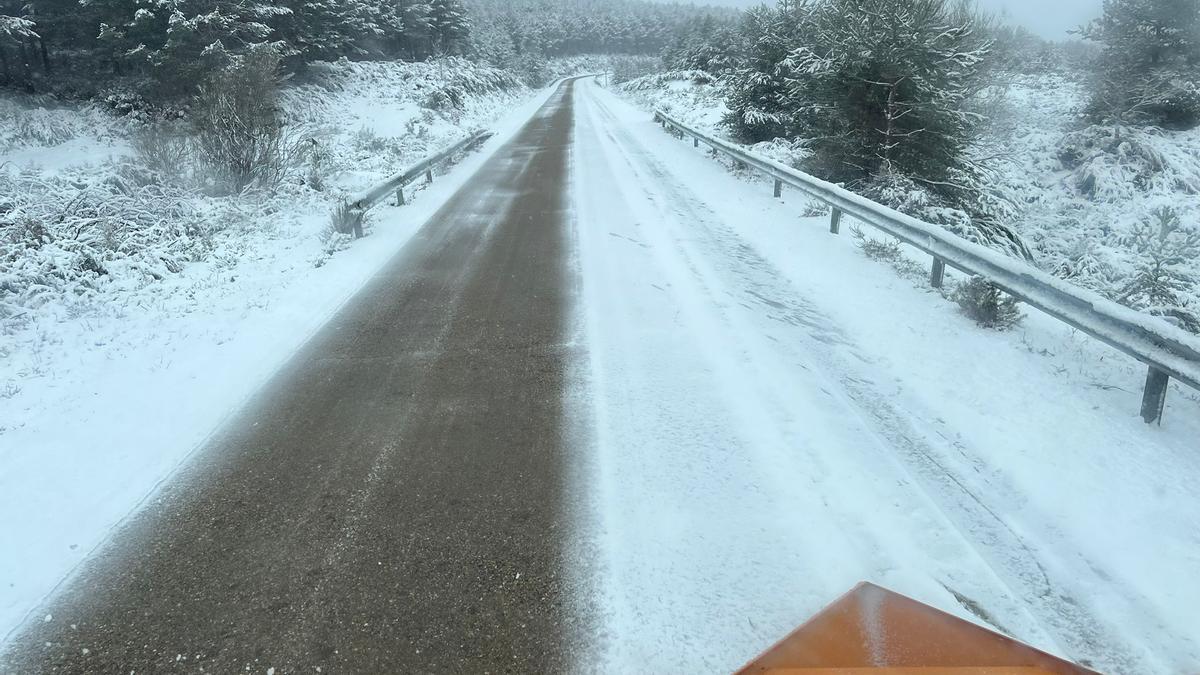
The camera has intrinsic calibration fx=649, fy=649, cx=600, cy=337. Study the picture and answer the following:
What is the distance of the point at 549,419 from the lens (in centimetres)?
450

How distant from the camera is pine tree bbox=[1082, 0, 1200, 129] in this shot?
1870 cm

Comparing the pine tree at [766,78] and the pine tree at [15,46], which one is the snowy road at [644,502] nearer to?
the pine tree at [766,78]

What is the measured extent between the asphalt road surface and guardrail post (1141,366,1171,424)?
12.2ft

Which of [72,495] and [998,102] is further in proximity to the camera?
[998,102]

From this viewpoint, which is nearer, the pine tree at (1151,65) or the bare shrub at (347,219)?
the bare shrub at (347,219)

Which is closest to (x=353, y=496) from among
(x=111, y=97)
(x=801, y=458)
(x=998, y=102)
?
(x=801, y=458)

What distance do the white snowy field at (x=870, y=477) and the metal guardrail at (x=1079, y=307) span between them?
39 centimetres

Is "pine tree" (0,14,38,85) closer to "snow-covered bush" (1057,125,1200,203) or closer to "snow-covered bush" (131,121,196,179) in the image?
"snow-covered bush" (131,121,196,179)

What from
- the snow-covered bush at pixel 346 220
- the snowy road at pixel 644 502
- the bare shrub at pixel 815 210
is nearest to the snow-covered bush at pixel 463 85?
the snow-covered bush at pixel 346 220

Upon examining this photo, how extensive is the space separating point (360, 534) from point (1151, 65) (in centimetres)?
2606

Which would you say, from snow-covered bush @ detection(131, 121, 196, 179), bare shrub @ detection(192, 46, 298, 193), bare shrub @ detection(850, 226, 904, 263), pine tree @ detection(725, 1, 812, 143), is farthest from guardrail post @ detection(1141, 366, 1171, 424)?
pine tree @ detection(725, 1, 812, 143)

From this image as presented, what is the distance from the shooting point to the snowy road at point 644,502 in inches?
108

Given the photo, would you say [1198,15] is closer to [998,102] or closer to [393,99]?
[998,102]

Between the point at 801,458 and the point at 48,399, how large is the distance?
5626 millimetres
